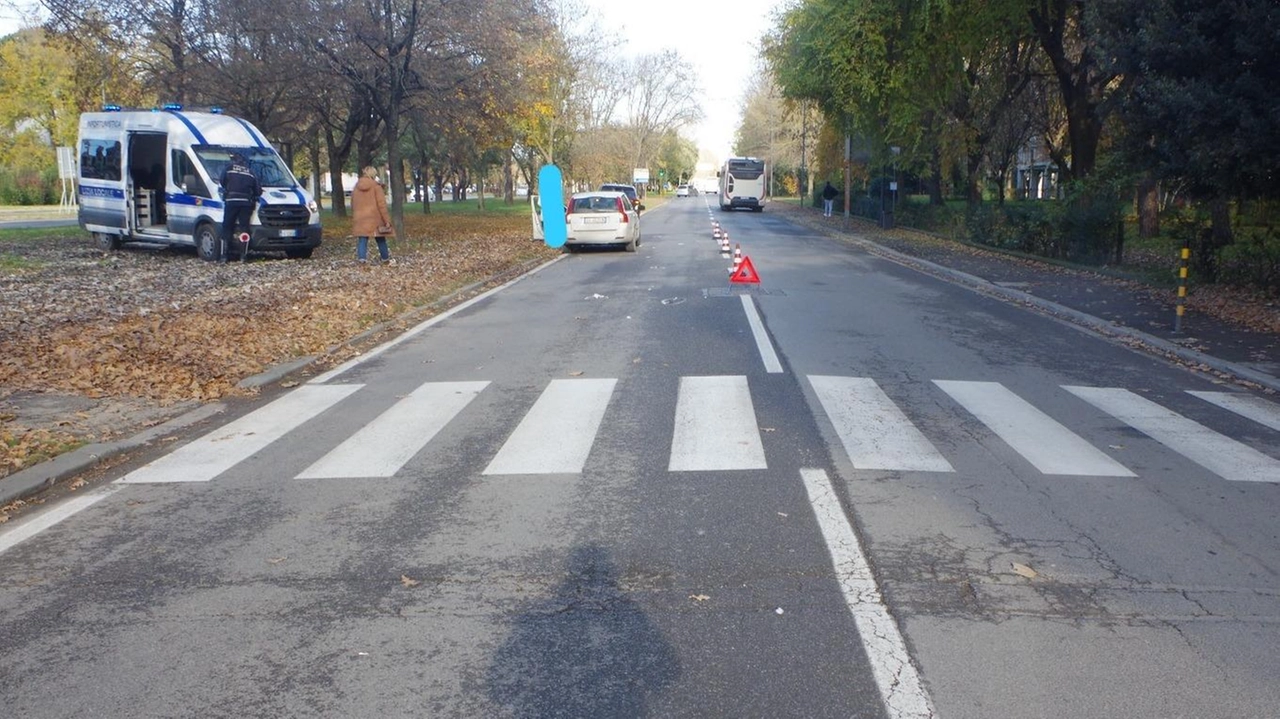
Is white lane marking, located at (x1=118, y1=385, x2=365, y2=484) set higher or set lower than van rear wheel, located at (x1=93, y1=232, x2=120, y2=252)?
lower

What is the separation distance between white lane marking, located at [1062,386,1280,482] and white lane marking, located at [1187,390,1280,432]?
2.04ft

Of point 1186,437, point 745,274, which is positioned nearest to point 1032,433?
point 1186,437

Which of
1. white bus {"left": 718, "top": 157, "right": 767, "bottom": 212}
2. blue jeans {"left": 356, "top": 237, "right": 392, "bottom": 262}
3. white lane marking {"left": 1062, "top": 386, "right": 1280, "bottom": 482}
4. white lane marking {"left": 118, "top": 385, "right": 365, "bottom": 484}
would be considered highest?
white bus {"left": 718, "top": 157, "right": 767, "bottom": 212}

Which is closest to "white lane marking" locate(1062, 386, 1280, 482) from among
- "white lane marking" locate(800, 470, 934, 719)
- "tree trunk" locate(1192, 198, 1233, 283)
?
"white lane marking" locate(800, 470, 934, 719)

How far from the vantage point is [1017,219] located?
88.0 feet

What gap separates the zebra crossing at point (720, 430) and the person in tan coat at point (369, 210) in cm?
1072

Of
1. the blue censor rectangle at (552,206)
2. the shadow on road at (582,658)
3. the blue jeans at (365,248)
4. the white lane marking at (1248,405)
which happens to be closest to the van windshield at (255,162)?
the blue jeans at (365,248)

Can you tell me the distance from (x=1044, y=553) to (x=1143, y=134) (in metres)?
13.2

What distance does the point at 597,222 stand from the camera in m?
28.3

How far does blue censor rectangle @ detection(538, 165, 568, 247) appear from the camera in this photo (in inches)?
1164

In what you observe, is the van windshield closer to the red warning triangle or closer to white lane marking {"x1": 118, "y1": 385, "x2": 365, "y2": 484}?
the red warning triangle

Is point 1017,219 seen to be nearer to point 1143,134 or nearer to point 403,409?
point 1143,134

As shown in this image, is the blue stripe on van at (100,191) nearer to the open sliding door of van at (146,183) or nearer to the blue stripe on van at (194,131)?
the open sliding door of van at (146,183)

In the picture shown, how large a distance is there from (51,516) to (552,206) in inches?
966
